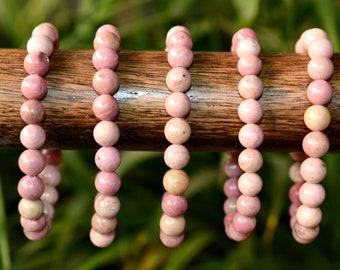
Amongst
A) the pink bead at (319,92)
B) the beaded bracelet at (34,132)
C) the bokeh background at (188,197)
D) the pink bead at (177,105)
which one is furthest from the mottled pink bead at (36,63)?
the bokeh background at (188,197)

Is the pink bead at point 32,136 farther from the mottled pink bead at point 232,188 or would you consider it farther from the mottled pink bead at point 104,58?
the mottled pink bead at point 232,188

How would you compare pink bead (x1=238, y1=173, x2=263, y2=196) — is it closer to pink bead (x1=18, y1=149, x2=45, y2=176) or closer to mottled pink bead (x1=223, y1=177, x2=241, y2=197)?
mottled pink bead (x1=223, y1=177, x2=241, y2=197)

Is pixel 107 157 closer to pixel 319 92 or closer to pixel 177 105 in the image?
pixel 177 105

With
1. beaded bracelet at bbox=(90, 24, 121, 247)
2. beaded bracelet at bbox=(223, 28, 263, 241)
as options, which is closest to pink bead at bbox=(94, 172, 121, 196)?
beaded bracelet at bbox=(90, 24, 121, 247)

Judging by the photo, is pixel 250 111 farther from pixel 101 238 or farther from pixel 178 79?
pixel 101 238

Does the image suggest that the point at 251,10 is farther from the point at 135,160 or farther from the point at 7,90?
the point at 7,90

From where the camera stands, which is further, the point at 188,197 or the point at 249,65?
the point at 188,197

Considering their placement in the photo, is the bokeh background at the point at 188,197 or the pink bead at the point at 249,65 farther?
the bokeh background at the point at 188,197

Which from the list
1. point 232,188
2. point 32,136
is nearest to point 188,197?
point 232,188

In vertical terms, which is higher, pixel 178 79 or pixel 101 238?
pixel 178 79
